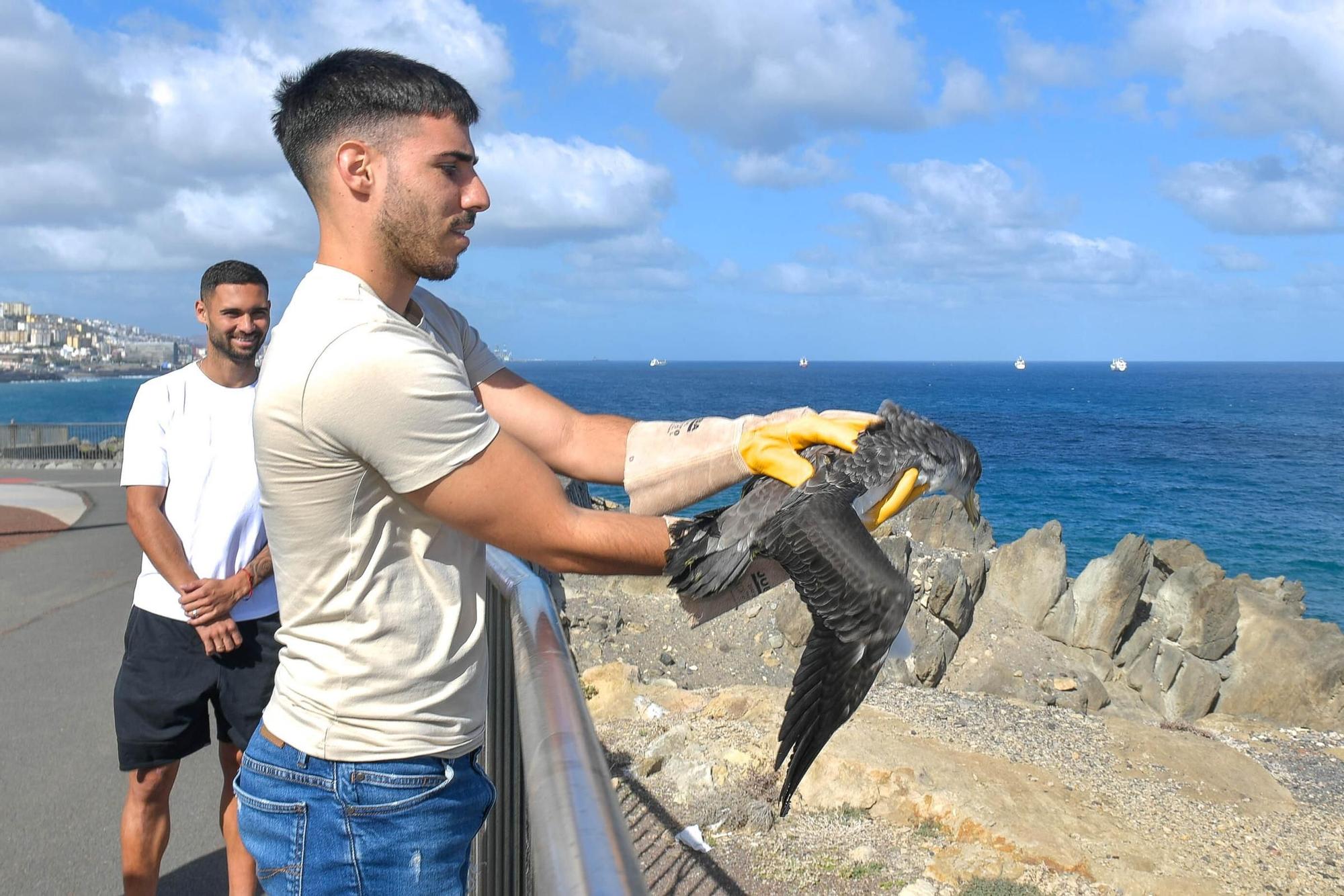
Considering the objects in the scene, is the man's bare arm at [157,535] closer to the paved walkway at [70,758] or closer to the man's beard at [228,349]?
the man's beard at [228,349]

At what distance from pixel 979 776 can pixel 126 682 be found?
563 centimetres

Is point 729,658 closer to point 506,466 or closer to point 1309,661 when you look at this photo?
point 1309,661

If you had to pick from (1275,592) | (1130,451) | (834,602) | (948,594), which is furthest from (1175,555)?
(1130,451)

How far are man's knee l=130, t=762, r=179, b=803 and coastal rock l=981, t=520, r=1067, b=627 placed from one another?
46.4ft

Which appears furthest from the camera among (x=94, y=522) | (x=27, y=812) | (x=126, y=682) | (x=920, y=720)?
(x=94, y=522)

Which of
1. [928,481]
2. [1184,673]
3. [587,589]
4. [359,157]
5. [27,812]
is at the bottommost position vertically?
[1184,673]

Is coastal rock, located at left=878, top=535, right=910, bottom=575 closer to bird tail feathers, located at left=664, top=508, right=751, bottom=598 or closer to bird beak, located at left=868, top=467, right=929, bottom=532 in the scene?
bird beak, located at left=868, top=467, right=929, bottom=532

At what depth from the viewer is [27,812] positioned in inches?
207

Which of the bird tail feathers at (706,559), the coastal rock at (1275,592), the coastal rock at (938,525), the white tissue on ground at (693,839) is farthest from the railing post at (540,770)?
the coastal rock at (1275,592)

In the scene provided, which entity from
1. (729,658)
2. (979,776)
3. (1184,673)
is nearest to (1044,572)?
(1184,673)

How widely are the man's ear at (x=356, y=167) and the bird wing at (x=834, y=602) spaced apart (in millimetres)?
1563

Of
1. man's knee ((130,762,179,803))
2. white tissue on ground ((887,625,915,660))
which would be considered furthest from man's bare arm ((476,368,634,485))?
man's knee ((130,762,179,803))

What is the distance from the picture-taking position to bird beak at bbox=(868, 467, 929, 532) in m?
3.41

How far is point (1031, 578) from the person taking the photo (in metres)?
16.7
